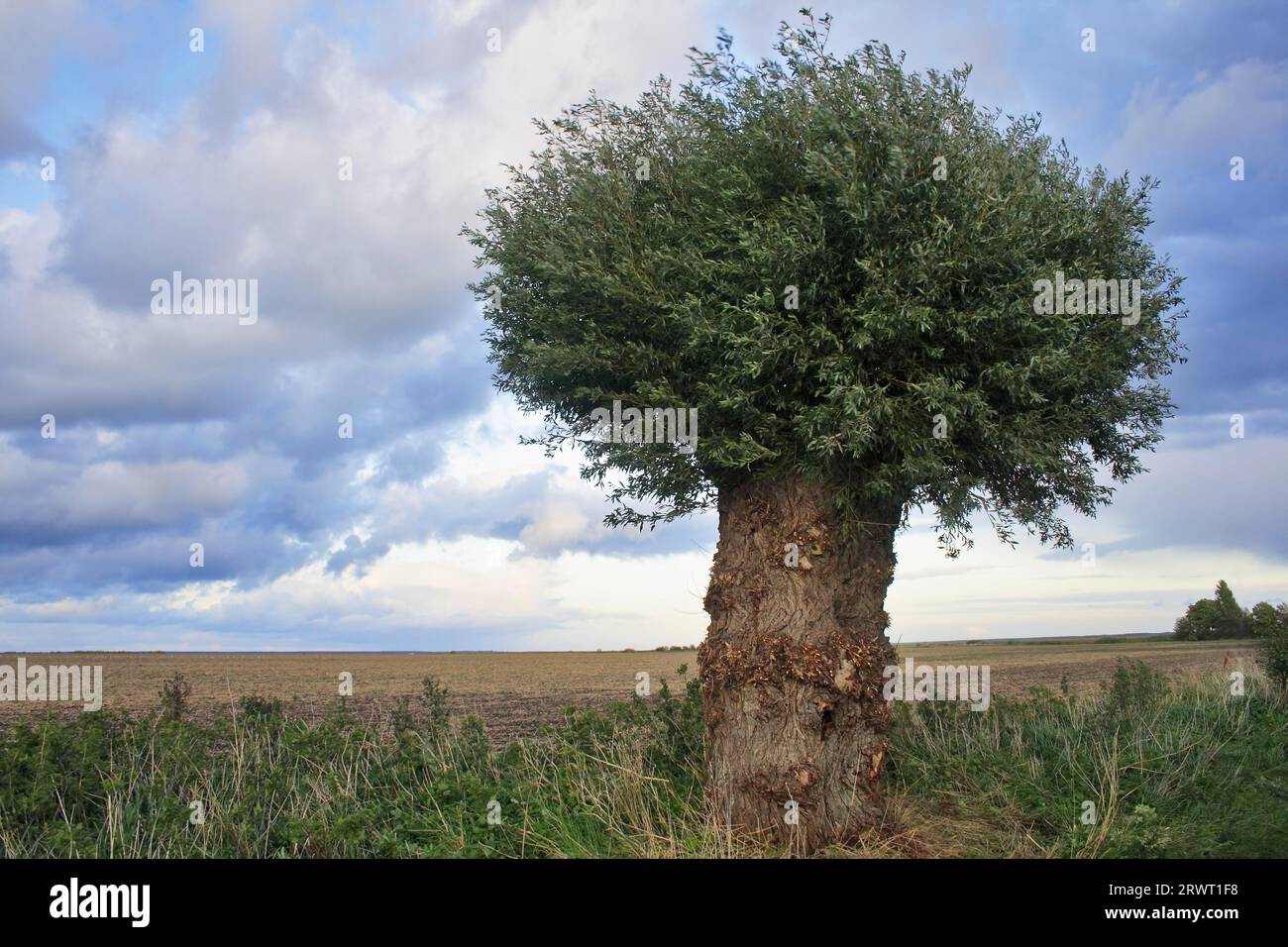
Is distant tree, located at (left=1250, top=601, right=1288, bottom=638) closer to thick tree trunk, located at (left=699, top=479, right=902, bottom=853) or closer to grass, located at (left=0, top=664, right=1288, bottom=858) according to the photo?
grass, located at (left=0, top=664, right=1288, bottom=858)

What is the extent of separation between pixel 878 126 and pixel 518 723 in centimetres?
1813

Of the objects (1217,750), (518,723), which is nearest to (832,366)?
(1217,750)

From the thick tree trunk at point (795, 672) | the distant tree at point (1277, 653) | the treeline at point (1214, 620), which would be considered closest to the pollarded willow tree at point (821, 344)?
the thick tree trunk at point (795, 672)

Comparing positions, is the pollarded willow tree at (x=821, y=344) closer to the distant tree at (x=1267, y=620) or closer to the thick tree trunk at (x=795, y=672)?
the thick tree trunk at (x=795, y=672)

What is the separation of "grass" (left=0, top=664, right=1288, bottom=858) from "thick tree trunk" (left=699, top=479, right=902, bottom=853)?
0.49m

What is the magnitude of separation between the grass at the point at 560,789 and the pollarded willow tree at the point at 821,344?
4.67 ft

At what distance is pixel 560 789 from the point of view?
11.6m

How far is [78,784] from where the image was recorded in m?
12.2

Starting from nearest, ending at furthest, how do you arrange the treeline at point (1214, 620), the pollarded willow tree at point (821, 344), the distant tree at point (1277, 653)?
the pollarded willow tree at point (821, 344)
the distant tree at point (1277, 653)
the treeline at point (1214, 620)

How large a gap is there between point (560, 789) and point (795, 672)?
11.7ft

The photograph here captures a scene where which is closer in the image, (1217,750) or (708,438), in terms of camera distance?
(708,438)

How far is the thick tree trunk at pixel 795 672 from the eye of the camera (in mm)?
10320

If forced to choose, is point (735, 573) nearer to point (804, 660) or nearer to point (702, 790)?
point (804, 660)

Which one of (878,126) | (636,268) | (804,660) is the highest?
(878,126)
